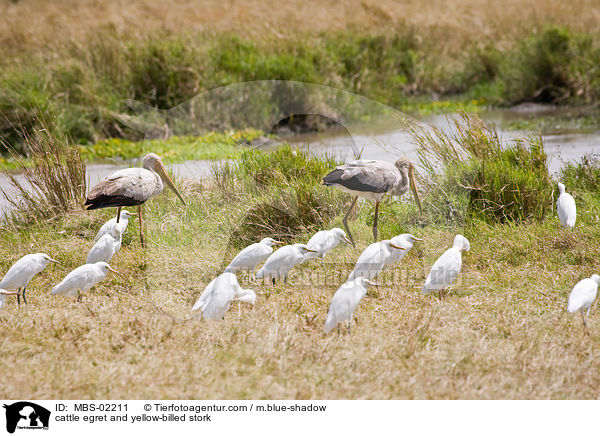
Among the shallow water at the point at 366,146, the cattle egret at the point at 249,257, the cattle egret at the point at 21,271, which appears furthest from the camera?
the shallow water at the point at 366,146

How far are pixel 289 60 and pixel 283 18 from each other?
174 inches

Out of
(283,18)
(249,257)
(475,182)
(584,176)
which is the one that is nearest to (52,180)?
(249,257)

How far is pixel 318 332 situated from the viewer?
13.6ft

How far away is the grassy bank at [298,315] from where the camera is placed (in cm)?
357

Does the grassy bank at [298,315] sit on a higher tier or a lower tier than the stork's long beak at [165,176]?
lower

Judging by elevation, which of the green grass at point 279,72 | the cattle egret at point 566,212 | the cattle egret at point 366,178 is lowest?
the green grass at point 279,72

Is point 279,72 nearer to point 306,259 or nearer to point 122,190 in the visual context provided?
point 122,190

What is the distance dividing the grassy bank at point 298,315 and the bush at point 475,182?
0.05 m

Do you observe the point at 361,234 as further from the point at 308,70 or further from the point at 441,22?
the point at 441,22

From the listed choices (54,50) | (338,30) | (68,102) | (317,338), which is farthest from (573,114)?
(317,338)

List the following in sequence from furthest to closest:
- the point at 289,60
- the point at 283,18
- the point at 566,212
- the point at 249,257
Answer: 1. the point at 283,18
2. the point at 289,60
3. the point at 566,212
4. the point at 249,257
